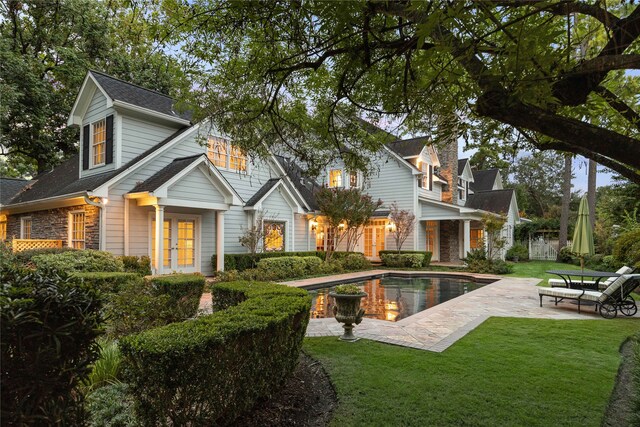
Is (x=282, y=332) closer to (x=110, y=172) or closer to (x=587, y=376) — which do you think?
(x=587, y=376)

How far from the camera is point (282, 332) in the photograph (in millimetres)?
4059

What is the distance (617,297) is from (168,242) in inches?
554

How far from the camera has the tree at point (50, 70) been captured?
1814cm

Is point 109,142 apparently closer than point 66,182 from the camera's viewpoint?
Yes

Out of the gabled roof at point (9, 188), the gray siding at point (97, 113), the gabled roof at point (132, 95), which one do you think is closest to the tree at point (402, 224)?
the gabled roof at point (132, 95)

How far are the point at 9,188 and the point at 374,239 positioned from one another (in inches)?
789

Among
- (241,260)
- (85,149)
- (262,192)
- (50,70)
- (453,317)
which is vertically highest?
(50,70)

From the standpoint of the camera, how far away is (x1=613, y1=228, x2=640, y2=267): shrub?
527 inches

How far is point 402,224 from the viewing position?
2052 centimetres

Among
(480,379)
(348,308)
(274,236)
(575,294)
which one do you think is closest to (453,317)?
(348,308)

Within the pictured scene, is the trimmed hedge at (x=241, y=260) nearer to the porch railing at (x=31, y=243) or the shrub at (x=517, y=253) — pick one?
the porch railing at (x=31, y=243)

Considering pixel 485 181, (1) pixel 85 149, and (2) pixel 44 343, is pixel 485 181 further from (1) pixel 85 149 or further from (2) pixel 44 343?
(2) pixel 44 343

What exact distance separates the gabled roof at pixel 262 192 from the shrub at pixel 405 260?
316 inches

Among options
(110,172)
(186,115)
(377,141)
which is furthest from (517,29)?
(186,115)
